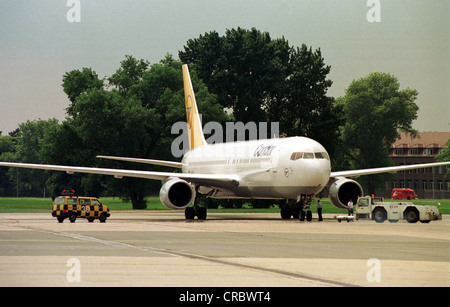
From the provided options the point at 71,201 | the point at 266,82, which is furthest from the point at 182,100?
the point at 71,201

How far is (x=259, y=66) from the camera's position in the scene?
254ft

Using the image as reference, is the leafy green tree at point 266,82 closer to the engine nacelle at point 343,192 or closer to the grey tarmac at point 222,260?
the engine nacelle at point 343,192

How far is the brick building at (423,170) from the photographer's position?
156m

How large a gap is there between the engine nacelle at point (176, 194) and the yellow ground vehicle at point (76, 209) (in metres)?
3.18

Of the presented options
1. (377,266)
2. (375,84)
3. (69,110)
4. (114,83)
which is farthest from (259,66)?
(377,266)

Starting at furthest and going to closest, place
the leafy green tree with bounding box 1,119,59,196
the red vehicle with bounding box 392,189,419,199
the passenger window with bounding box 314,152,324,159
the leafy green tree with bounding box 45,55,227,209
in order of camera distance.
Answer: the leafy green tree with bounding box 1,119,59,196 < the red vehicle with bounding box 392,189,419,199 < the leafy green tree with bounding box 45,55,227,209 < the passenger window with bounding box 314,152,324,159

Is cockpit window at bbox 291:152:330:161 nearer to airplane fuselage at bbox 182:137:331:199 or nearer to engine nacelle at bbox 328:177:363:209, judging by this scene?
airplane fuselage at bbox 182:137:331:199

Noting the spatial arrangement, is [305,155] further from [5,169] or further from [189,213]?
[5,169]

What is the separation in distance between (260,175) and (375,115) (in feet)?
262

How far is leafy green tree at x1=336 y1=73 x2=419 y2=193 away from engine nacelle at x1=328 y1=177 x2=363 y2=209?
74.4 meters

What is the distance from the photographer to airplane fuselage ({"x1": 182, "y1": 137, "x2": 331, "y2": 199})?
37406 millimetres

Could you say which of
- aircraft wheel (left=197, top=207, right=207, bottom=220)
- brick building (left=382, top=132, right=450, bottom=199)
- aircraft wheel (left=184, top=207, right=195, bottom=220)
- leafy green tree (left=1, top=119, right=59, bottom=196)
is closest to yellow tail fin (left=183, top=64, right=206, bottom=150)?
aircraft wheel (left=197, top=207, right=207, bottom=220)

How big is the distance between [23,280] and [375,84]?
368 feet

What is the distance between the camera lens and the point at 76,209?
3869cm
